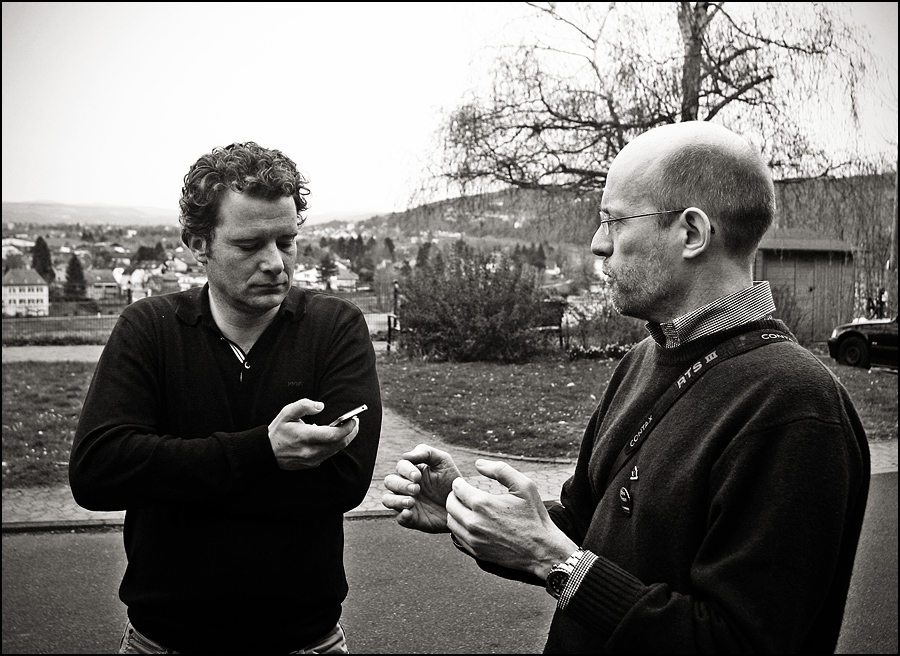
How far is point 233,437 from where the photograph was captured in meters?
2.10

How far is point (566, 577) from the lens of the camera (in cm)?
163

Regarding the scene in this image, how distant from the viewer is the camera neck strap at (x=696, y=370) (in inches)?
66.4

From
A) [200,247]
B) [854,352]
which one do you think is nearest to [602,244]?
[200,247]

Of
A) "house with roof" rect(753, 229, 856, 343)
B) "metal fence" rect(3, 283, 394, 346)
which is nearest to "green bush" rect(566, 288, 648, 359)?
"metal fence" rect(3, 283, 394, 346)

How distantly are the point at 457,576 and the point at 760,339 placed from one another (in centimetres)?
457

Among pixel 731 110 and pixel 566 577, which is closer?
pixel 566 577

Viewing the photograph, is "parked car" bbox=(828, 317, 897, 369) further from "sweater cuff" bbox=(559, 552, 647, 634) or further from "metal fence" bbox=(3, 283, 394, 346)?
"sweater cuff" bbox=(559, 552, 647, 634)

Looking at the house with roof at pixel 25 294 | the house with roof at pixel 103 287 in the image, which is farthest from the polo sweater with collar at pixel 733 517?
the house with roof at pixel 25 294

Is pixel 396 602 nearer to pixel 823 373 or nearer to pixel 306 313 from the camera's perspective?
pixel 306 313

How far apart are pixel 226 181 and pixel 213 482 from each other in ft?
2.88

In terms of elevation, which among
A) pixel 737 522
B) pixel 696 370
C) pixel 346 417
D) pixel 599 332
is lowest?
pixel 599 332

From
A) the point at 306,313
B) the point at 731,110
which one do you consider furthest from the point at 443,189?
the point at 306,313

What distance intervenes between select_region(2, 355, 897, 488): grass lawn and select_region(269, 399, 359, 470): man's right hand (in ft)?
24.0

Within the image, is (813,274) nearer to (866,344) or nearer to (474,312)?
(866,344)
